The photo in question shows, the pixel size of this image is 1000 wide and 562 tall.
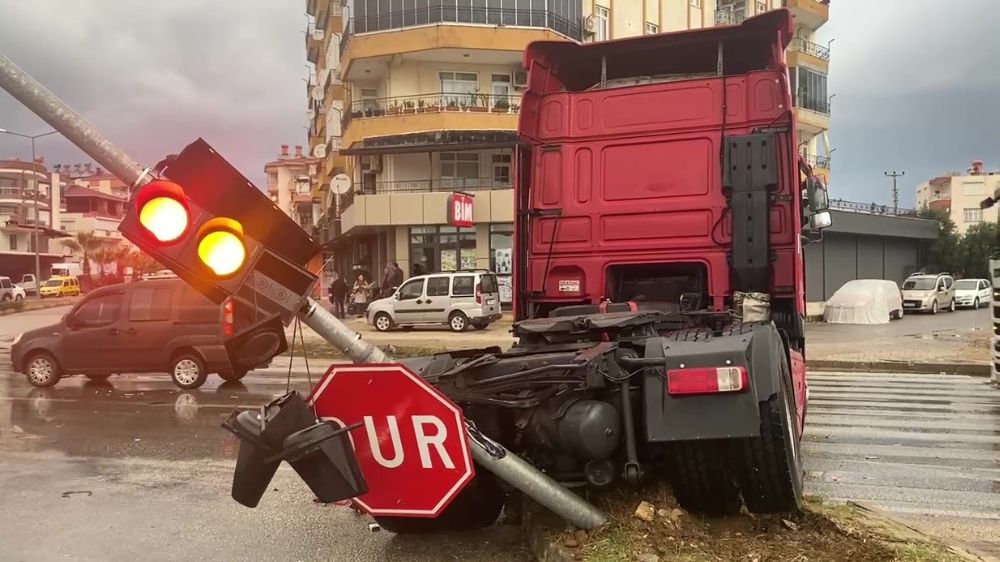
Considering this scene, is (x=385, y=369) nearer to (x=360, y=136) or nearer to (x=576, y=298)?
(x=576, y=298)

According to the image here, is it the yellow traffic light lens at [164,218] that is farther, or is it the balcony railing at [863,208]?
the balcony railing at [863,208]

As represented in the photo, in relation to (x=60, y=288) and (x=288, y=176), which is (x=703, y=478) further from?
(x=288, y=176)

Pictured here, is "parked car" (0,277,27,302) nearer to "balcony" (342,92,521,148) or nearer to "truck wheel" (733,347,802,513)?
"balcony" (342,92,521,148)

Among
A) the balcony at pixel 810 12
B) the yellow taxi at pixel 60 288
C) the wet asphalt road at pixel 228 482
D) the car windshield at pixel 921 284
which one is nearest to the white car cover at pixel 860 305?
the car windshield at pixel 921 284

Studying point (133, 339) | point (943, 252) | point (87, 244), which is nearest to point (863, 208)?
point (943, 252)

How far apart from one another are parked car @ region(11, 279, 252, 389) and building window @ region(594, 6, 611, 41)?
83.5 feet

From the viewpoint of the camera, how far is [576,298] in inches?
245

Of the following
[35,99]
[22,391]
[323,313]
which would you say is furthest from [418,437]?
[22,391]

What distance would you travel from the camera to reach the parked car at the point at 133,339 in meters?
12.2

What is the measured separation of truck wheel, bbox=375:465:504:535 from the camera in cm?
462

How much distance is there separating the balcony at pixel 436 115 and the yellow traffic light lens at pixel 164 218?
2815cm

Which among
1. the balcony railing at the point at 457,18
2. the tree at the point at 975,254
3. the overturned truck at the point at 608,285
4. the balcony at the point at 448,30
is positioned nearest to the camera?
the overturned truck at the point at 608,285

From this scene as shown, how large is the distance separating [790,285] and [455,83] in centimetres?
2838

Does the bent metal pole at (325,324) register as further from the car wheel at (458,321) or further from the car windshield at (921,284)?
the car windshield at (921,284)
